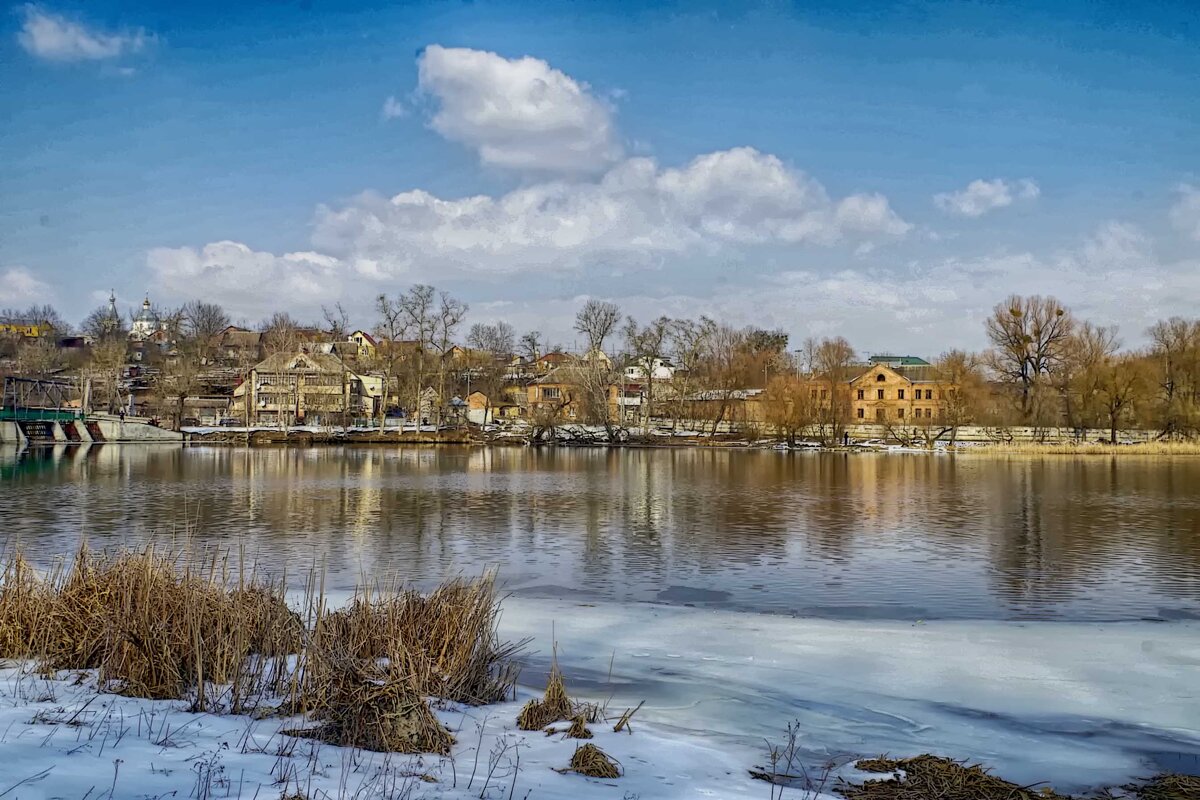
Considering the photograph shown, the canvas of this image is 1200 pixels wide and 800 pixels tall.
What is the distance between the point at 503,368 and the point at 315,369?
32192 mm

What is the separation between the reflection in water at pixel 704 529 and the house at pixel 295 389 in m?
52.2

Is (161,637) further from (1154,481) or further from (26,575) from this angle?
(1154,481)

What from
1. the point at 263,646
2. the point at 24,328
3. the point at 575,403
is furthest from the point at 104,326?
the point at 263,646

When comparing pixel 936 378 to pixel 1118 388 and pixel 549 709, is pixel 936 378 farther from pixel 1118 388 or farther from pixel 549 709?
pixel 549 709

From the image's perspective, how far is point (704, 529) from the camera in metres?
21.3

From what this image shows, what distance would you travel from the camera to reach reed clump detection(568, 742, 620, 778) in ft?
19.0

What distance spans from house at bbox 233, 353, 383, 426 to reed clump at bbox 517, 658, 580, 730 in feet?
294

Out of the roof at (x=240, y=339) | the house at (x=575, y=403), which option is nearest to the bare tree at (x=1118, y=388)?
the house at (x=575, y=403)

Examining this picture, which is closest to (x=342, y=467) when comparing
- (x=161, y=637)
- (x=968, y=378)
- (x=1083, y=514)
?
(x=1083, y=514)

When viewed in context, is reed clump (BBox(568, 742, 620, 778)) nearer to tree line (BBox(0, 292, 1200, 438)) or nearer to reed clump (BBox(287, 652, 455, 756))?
reed clump (BBox(287, 652, 455, 756))

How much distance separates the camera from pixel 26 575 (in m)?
8.56

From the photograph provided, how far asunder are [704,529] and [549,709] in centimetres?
1456

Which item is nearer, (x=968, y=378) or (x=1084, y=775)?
(x=1084, y=775)

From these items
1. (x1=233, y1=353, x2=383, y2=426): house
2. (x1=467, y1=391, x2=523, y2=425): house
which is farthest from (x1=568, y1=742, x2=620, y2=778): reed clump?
(x1=467, y1=391, x2=523, y2=425): house
